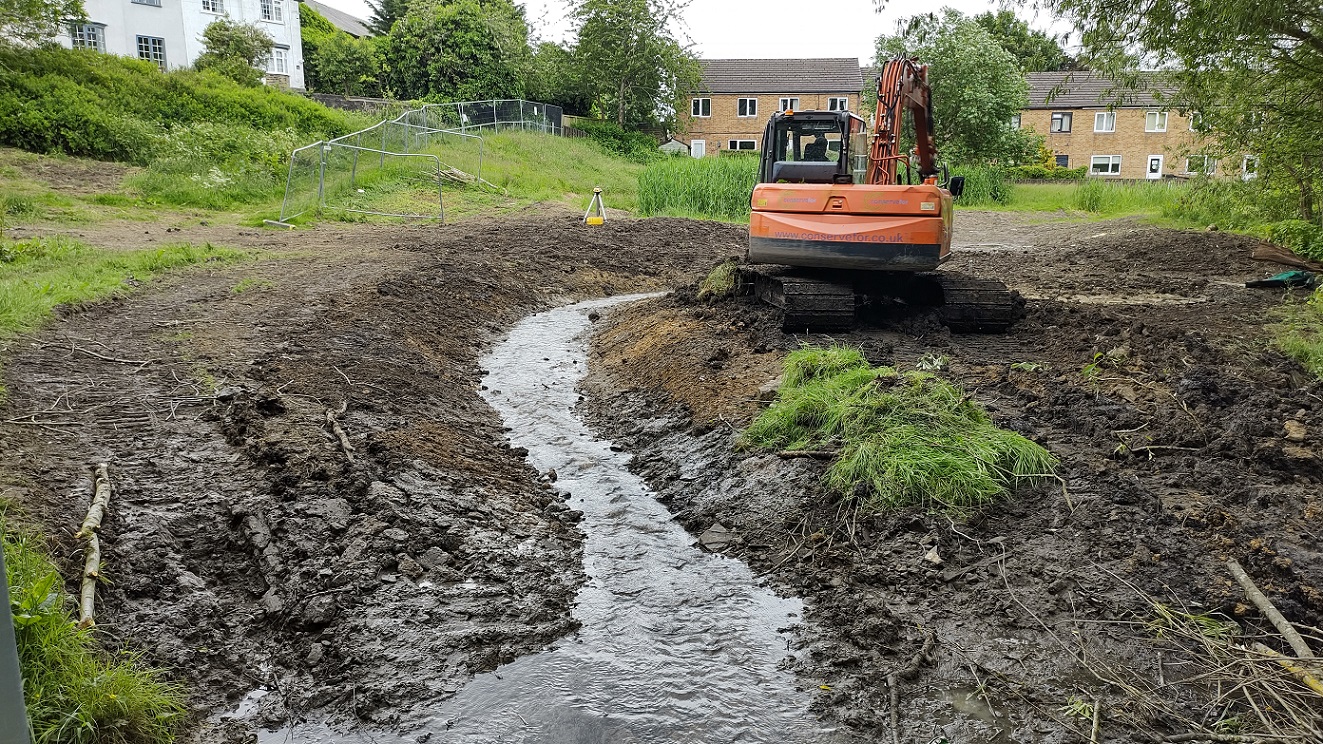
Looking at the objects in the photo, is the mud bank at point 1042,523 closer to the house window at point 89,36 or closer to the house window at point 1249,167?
the house window at point 1249,167

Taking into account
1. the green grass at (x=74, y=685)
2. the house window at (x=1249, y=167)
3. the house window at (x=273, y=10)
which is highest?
the house window at (x=273, y=10)

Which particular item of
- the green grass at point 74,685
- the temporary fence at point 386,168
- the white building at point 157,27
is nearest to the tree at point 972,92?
the temporary fence at point 386,168

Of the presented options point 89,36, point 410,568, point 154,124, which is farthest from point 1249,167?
point 89,36

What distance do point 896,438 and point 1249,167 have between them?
1443 cm

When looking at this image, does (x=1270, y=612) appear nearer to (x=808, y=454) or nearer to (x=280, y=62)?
(x=808, y=454)

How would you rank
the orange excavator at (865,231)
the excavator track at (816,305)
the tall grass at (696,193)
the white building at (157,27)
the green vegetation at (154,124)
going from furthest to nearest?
the white building at (157,27), the tall grass at (696,193), the green vegetation at (154,124), the excavator track at (816,305), the orange excavator at (865,231)

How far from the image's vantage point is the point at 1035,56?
12445mm

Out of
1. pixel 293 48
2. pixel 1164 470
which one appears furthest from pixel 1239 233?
pixel 293 48

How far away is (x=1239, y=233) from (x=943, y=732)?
17574 mm

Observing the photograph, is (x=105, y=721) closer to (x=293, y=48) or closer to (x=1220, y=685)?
(x=1220, y=685)

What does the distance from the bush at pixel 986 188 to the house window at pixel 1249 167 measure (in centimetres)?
1627

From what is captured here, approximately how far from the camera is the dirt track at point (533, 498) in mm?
4285

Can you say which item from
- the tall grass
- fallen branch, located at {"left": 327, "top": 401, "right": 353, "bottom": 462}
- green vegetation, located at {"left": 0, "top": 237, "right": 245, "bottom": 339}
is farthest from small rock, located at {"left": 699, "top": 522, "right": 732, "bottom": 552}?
the tall grass

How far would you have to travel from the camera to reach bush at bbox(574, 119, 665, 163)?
1588 inches
